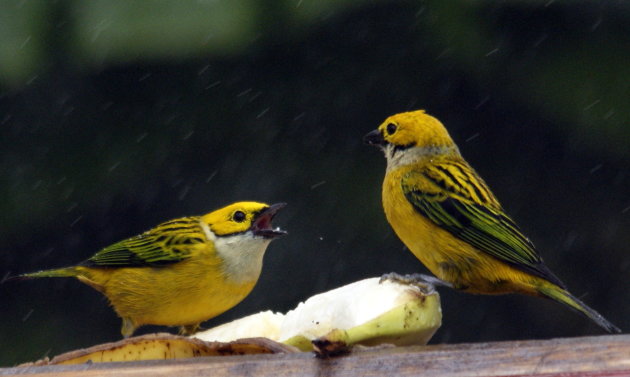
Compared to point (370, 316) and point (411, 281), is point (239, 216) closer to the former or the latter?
point (411, 281)

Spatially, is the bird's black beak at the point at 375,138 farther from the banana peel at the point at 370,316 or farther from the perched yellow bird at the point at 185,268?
the banana peel at the point at 370,316

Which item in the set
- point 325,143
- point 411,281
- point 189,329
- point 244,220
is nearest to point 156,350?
point 411,281

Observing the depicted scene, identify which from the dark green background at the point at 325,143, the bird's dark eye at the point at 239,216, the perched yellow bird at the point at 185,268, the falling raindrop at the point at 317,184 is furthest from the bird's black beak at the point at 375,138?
the falling raindrop at the point at 317,184

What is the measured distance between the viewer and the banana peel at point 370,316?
2.75m

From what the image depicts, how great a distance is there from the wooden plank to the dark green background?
2832 mm

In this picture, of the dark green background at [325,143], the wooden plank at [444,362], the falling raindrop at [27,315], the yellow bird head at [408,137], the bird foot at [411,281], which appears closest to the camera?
the wooden plank at [444,362]

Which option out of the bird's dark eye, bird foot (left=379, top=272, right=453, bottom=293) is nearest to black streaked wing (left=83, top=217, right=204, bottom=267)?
the bird's dark eye

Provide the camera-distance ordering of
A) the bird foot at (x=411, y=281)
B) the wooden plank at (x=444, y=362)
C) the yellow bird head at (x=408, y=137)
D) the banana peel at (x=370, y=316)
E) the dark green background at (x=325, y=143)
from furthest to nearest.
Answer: the dark green background at (x=325, y=143) → the yellow bird head at (x=408, y=137) → the bird foot at (x=411, y=281) → the banana peel at (x=370, y=316) → the wooden plank at (x=444, y=362)

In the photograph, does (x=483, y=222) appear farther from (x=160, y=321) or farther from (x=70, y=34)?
(x=70, y=34)

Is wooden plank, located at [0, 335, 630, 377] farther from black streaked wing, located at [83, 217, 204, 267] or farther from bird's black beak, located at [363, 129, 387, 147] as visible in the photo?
bird's black beak, located at [363, 129, 387, 147]

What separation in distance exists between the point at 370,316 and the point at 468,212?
0.75 metres

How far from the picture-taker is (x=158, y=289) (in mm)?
3650

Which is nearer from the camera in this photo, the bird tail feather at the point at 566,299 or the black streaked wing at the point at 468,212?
the bird tail feather at the point at 566,299

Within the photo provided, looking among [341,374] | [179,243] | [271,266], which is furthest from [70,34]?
[341,374]
